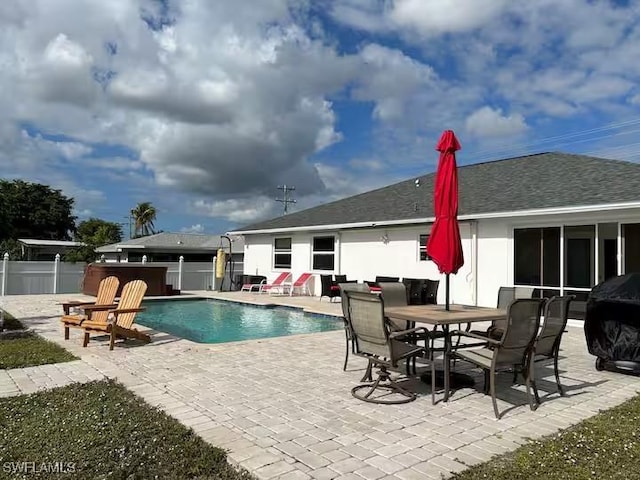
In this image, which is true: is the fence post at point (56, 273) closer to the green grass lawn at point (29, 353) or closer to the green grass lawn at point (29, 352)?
the green grass lawn at point (29, 352)

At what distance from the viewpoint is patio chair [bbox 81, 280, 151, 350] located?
7742 mm

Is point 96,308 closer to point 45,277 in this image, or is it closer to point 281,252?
point 45,277

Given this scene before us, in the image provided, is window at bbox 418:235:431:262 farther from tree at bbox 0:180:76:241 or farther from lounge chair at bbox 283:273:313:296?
tree at bbox 0:180:76:241

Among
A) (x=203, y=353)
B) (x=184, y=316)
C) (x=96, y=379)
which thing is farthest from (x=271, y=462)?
(x=184, y=316)

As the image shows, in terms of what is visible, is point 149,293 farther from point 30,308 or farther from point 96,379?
point 96,379

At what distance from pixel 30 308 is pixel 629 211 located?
598 inches

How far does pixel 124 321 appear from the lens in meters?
8.52

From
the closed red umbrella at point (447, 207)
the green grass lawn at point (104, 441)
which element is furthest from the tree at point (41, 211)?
the closed red umbrella at point (447, 207)

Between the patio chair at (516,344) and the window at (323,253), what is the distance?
13.5 meters

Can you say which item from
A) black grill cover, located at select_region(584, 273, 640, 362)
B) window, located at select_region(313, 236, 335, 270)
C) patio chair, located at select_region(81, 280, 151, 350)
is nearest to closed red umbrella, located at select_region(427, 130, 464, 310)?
black grill cover, located at select_region(584, 273, 640, 362)

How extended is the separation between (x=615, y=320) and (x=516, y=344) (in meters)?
2.47

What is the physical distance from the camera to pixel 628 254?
10.3m

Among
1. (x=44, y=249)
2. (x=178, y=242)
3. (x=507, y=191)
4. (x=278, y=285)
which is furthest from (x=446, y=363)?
(x=44, y=249)

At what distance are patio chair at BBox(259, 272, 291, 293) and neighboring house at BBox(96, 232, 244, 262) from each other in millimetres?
9088
